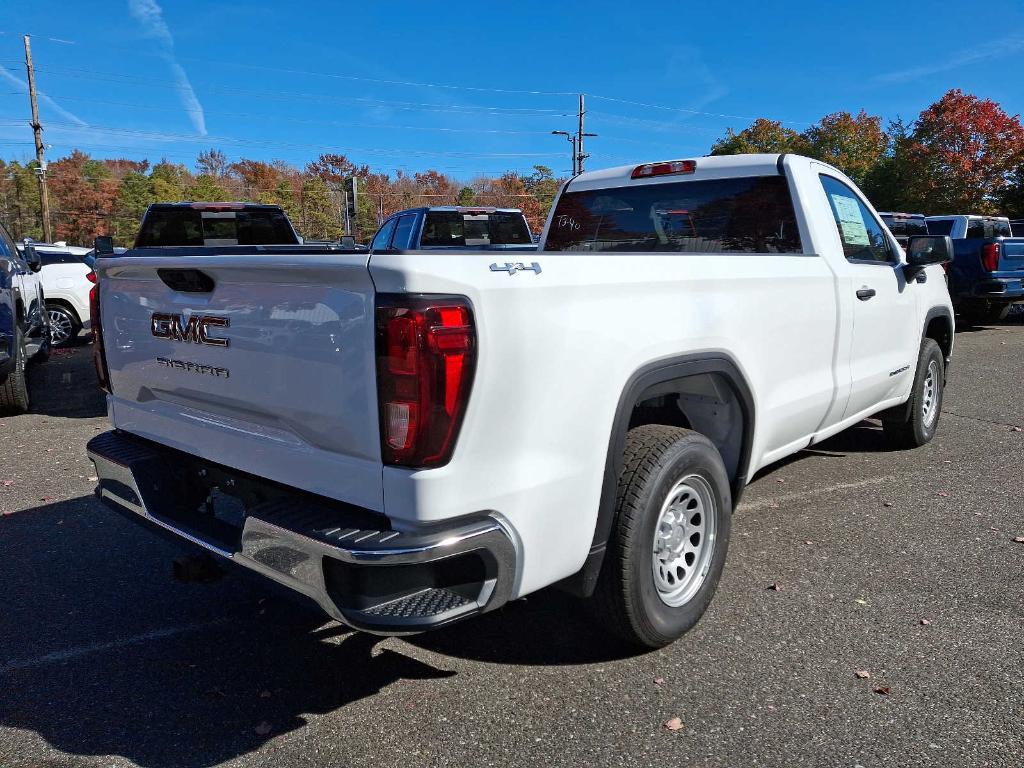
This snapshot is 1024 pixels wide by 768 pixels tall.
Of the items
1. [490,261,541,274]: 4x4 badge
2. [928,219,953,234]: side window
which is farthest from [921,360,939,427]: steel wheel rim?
[928,219,953,234]: side window

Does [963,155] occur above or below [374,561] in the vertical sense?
above

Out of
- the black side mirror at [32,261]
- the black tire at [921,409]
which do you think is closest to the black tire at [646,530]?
the black tire at [921,409]

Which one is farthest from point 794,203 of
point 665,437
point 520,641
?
point 520,641

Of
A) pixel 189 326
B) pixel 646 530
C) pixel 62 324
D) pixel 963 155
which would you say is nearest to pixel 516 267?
pixel 646 530

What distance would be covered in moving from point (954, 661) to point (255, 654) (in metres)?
2.65

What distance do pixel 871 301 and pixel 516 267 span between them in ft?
9.75

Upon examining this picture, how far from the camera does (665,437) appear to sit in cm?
290

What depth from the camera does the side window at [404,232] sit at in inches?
449

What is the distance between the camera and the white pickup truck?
83.3 inches

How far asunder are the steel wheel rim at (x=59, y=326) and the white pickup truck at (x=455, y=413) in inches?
403

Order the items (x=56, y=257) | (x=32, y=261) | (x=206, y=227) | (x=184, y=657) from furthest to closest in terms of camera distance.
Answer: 1. (x=56, y=257)
2. (x=206, y=227)
3. (x=32, y=261)
4. (x=184, y=657)

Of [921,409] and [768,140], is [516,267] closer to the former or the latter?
[921,409]

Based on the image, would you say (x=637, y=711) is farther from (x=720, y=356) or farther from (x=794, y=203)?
(x=794, y=203)

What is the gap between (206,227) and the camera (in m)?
9.21
